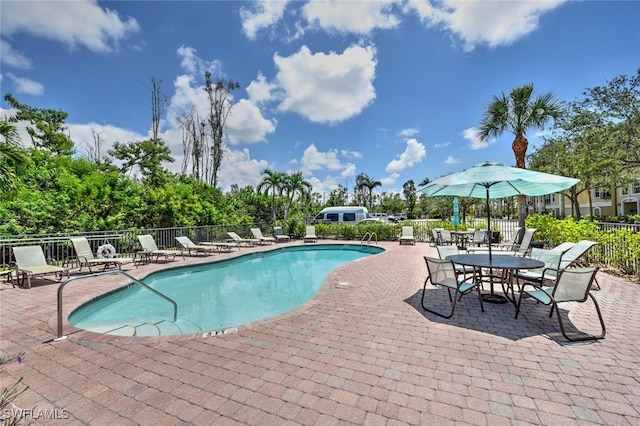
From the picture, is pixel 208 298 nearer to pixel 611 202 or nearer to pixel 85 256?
pixel 85 256

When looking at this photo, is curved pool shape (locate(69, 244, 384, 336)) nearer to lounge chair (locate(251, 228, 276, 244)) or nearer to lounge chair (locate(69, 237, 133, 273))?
lounge chair (locate(69, 237, 133, 273))

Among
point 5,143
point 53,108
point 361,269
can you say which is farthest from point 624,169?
point 53,108

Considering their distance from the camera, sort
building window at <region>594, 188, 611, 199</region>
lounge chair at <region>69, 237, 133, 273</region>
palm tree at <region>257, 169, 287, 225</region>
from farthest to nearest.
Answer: building window at <region>594, 188, 611, 199</region>, palm tree at <region>257, 169, 287, 225</region>, lounge chair at <region>69, 237, 133, 273</region>

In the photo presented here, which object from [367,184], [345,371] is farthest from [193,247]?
[367,184]

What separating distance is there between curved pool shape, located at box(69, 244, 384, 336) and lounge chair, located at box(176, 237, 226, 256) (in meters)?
1.55

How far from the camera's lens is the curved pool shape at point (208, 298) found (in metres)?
4.94

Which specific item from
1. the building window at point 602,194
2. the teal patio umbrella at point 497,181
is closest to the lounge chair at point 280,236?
the teal patio umbrella at point 497,181

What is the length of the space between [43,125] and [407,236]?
2490 centimetres

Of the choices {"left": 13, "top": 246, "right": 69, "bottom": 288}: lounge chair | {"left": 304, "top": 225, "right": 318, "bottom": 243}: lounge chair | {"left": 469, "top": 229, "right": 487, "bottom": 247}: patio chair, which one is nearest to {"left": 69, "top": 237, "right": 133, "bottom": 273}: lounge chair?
{"left": 13, "top": 246, "right": 69, "bottom": 288}: lounge chair

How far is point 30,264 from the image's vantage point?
6680mm

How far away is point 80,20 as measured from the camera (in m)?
7.25

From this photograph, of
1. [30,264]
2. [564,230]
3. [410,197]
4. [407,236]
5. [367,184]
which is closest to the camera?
[30,264]

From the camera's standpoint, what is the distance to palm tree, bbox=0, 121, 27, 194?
446cm

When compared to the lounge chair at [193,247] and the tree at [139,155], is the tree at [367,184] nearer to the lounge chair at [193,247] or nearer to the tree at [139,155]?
the tree at [139,155]
